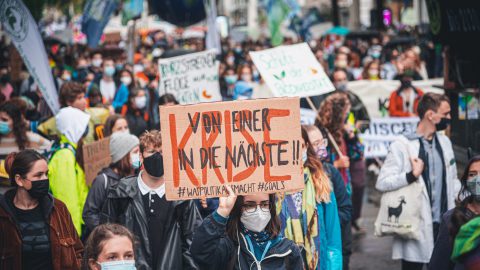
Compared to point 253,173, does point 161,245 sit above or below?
below

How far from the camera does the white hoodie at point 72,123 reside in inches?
298

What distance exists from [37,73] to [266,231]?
4.73 m

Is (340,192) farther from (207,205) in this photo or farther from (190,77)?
(190,77)

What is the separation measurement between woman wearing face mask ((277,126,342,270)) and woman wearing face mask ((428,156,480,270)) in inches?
34.8

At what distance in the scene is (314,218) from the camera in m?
5.59

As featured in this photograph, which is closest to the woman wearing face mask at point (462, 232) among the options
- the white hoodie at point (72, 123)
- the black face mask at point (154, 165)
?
the black face mask at point (154, 165)

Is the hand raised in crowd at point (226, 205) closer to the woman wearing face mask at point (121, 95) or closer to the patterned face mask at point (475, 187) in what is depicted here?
the patterned face mask at point (475, 187)

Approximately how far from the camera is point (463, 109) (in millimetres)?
10352

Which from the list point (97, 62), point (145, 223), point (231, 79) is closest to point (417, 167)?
point (145, 223)

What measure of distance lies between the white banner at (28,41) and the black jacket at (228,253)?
4559 millimetres

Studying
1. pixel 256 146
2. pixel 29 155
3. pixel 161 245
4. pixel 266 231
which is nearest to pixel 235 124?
pixel 256 146

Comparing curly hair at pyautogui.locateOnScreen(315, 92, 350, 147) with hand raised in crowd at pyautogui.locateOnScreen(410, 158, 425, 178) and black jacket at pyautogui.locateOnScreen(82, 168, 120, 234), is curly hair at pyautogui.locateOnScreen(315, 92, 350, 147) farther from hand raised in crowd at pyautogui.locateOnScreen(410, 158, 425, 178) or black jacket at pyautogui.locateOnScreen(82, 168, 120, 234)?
black jacket at pyautogui.locateOnScreen(82, 168, 120, 234)

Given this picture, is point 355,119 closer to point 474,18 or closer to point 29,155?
point 474,18

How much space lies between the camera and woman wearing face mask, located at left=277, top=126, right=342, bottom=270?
18.1 feet
